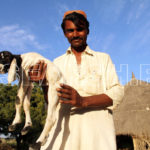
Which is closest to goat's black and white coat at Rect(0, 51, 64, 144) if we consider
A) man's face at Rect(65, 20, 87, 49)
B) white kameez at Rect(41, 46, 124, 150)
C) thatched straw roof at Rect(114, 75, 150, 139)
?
white kameez at Rect(41, 46, 124, 150)

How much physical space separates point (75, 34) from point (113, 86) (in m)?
0.58

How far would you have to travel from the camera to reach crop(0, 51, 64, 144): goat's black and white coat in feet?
4.73

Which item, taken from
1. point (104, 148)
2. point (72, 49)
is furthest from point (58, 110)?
point (72, 49)

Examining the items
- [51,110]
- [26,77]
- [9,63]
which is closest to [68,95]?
[51,110]

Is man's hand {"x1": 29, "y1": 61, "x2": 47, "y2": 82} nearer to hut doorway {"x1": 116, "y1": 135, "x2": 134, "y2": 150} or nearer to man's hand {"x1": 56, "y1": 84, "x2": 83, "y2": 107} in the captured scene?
man's hand {"x1": 56, "y1": 84, "x2": 83, "y2": 107}

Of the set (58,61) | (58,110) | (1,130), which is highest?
(58,61)

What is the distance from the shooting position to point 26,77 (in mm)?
1533

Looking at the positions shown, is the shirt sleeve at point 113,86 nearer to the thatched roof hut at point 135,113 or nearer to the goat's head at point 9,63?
the goat's head at point 9,63

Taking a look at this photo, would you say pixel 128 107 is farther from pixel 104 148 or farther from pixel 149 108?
pixel 104 148

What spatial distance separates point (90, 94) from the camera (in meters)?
1.64

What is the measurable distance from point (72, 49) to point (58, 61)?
0.19 m

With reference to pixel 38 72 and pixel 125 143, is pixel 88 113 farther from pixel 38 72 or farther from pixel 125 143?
pixel 125 143

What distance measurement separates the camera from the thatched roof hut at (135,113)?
8.36 meters

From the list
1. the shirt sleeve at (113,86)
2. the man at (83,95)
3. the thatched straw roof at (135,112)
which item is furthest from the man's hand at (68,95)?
the thatched straw roof at (135,112)
